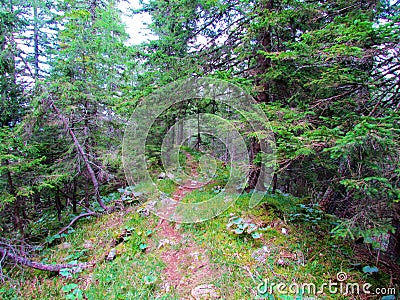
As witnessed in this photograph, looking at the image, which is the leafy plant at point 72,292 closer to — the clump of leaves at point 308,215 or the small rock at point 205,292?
the small rock at point 205,292

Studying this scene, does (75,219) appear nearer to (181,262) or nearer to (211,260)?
(181,262)

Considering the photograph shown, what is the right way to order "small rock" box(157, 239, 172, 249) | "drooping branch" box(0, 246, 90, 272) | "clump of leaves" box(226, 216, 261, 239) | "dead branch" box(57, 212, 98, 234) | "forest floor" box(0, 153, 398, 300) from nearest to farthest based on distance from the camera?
"forest floor" box(0, 153, 398, 300), "drooping branch" box(0, 246, 90, 272), "clump of leaves" box(226, 216, 261, 239), "small rock" box(157, 239, 172, 249), "dead branch" box(57, 212, 98, 234)

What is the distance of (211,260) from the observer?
415cm

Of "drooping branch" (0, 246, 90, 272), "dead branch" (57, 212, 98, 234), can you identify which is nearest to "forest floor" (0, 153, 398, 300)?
"drooping branch" (0, 246, 90, 272)

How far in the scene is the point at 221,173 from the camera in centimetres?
920

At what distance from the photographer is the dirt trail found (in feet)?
12.2

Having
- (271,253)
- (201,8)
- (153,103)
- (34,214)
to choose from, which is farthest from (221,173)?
(34,214)

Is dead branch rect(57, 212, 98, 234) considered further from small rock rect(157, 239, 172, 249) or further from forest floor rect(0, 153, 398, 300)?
small rock rect(157, 239, 172, 249)

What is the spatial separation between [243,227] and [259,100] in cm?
354

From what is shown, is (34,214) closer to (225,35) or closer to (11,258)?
(11,258)

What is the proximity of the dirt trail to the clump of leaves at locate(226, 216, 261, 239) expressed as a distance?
2.90ft

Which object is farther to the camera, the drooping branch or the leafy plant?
the drooping branch

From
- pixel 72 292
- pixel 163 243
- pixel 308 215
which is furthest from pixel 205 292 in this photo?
pixel 308 215

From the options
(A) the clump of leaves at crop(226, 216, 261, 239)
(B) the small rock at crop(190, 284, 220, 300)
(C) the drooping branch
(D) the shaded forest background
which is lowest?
(C) the drooping branch
